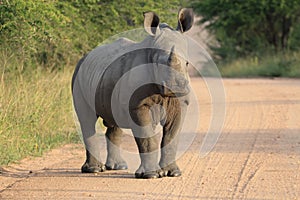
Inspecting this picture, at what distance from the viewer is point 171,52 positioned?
8.44 meters

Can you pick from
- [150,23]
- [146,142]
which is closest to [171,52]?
[150,23]

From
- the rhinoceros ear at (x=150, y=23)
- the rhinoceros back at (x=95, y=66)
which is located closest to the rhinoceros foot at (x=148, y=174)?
the rhinoceros back at (x=95, y=66)

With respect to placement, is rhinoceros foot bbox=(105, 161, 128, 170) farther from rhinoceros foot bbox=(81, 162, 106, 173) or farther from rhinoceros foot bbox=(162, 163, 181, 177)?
rhinoceros foot bbox=(162, 163, 181, 177)

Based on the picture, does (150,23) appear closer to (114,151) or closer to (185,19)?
(185,19)

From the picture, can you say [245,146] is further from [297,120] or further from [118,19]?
[118,19]

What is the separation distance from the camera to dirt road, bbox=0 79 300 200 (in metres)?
8.12

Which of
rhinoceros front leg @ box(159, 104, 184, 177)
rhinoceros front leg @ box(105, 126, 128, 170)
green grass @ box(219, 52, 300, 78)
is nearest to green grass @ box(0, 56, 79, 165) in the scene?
rhinoceros front leg @ box(105, 126, 128, 170)

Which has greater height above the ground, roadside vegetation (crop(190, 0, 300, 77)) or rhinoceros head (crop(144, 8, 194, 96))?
rhinoceros head (crop(144, 8, 194, 96))

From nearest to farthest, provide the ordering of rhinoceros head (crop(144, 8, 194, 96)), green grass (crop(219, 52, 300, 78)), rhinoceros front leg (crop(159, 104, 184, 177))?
1. rhinoceros head (crop(144, 8, 194, 96))
2. rhinoceros front leg (crop(159, 104, 184, 177))
3. green grass (crop(219, 52, 300, 78))

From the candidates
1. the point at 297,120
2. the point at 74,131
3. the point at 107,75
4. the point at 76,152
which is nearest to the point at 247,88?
the point at 297,120

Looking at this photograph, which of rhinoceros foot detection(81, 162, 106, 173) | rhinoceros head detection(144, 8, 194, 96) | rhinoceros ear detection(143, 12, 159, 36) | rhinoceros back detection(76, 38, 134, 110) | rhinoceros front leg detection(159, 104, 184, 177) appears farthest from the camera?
rhinoceros foot detection(81, 162, 106, 173)

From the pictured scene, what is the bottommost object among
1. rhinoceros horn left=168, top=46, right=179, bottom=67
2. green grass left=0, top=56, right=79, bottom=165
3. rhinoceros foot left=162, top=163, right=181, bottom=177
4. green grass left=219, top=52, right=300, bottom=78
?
green grass left=219, top=52, right=300, bottom=78

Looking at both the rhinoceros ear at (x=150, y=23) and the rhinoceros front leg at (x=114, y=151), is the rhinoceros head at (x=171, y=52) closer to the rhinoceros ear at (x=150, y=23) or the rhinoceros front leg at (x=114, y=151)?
the rhinoceros ear at (x=150, y=23)

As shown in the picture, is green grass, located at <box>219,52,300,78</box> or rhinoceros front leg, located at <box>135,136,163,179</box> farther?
green grass, located at <box>219,52,300,78</box>
